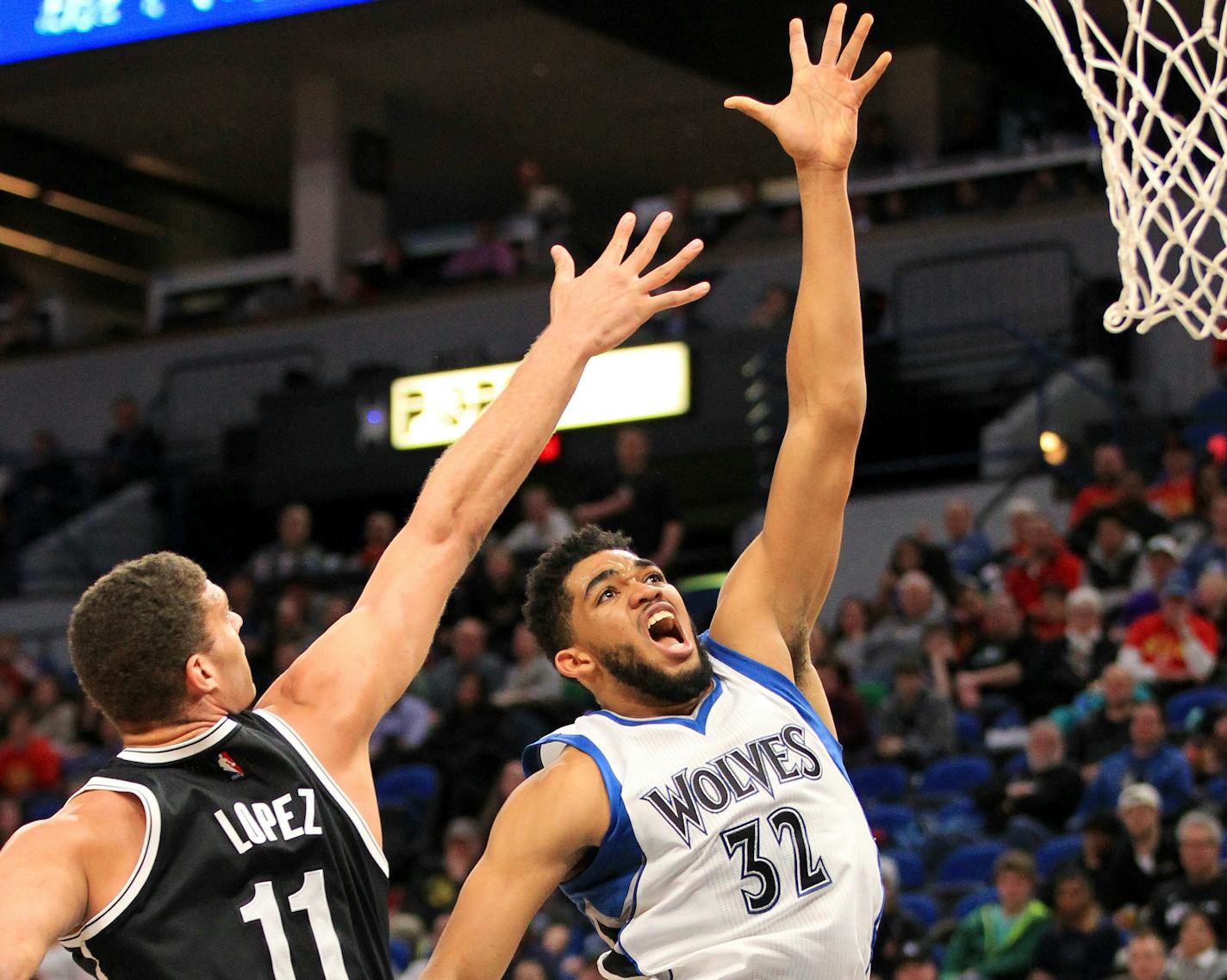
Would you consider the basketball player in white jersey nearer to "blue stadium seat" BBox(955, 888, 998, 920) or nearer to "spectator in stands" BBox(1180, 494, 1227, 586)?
"blue stadium seat" BBox(955, 888, 998, 920)

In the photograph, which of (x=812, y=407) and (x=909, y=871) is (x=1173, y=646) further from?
(x=812, y=407)

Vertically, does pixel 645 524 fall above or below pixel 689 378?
below

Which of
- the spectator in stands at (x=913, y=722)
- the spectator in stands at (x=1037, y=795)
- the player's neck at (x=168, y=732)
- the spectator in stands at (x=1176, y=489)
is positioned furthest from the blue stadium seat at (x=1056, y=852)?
the player's neck at (x=168, y=732)

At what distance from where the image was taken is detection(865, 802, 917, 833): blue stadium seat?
9.62 m

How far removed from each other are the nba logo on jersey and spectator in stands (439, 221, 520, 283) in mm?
14586

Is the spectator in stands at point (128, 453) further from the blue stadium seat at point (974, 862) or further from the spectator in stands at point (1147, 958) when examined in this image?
the spectator in stands at point (1147, 958)

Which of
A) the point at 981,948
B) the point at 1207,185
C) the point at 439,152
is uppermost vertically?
the point at 439,152

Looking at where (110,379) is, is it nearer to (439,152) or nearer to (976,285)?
(439,152)

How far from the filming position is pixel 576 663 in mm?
3828

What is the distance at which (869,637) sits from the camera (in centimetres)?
1153

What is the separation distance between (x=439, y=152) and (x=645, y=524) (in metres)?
8.49

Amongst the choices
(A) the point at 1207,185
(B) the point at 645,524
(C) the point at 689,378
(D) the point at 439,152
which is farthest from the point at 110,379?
(A) the point at 1207,185

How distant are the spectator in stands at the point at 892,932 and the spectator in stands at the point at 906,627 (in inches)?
93.5

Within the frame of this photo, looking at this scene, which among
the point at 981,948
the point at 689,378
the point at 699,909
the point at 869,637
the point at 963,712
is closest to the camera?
the point at 699,909
